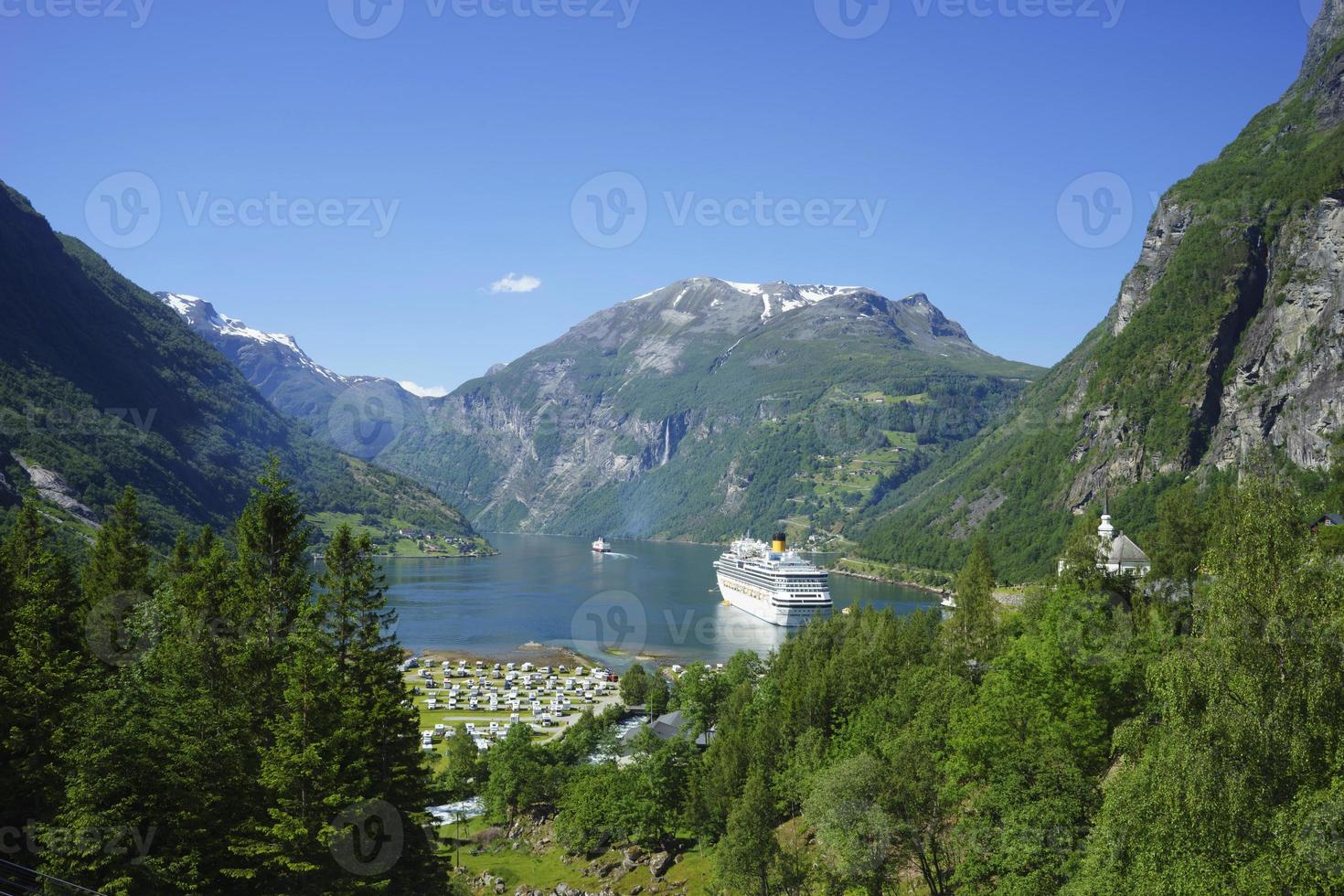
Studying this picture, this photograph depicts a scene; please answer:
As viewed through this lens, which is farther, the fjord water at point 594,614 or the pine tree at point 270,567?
the fjord water at point 594,614

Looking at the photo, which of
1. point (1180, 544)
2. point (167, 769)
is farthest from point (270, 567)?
point (1180, 544)

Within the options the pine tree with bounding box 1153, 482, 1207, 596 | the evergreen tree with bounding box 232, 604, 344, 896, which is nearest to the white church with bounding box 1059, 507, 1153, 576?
the pine tree with bounding box 1153, 482, 1207, 596

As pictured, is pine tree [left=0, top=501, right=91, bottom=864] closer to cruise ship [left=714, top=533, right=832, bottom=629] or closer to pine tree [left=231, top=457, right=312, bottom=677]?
pine tree [left=231, top=457, right=312, bottom=677]

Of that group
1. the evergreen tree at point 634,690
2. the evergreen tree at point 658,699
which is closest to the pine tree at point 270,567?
the evergreen tree at point 658,699

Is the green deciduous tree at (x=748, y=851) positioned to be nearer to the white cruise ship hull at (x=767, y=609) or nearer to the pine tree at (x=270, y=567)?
the pine tree at (x=270, y=567)

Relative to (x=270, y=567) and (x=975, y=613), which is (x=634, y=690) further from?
(x=270, y=567)
